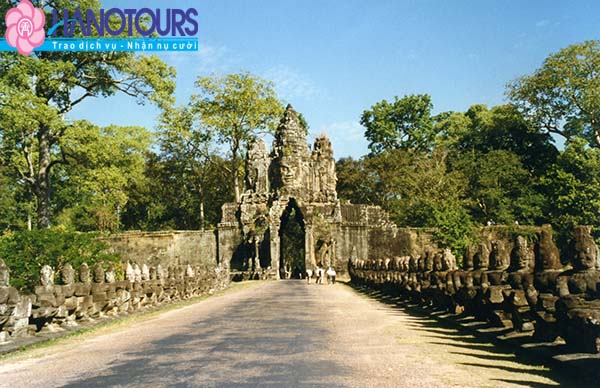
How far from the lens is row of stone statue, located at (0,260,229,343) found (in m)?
11.6

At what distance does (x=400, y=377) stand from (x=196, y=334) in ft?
17.6

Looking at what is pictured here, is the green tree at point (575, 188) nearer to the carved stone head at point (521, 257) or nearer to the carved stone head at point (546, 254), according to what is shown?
the carved stone head at point (521, 257)

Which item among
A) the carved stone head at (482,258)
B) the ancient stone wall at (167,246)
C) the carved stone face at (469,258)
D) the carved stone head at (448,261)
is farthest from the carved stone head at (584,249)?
the ancient stone wall at (167,246)

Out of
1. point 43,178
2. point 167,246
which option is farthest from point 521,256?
point 167,246

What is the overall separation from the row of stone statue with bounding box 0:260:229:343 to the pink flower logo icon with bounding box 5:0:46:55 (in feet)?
41.6

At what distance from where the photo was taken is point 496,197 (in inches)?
2547

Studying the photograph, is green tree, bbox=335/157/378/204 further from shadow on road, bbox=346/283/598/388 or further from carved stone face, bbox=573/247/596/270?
carved stone face, bbox=573/247/596/270

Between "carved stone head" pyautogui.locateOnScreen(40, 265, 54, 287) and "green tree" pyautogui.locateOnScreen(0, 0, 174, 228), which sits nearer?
"carved stone head" pyautogui.locateOnScreen(40, 265, 54, 287)

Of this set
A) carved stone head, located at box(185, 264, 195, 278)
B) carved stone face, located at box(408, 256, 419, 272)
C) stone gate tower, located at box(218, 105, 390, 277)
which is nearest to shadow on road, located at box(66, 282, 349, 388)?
carved stone face, located at box(408, 256, 419, 272)

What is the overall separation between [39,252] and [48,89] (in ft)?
57.5

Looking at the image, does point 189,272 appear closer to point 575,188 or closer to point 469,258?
point 469,258

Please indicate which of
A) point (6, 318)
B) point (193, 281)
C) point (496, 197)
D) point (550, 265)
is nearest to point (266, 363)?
point (550, 265)

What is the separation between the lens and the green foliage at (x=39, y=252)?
22219 millimetres

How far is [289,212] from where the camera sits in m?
60.3
